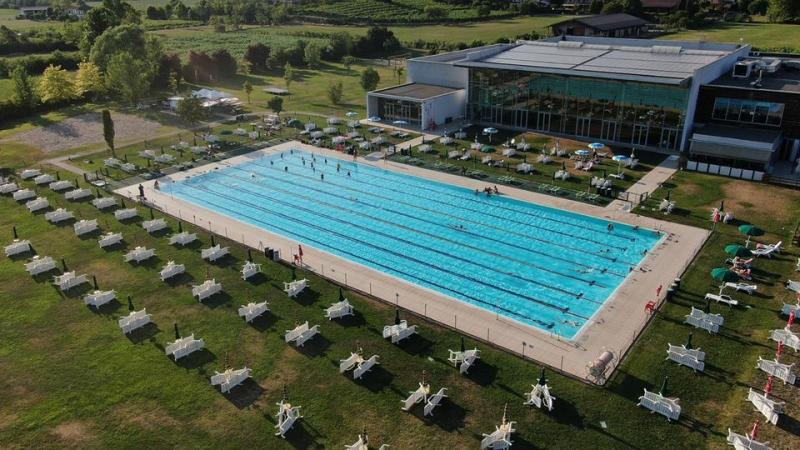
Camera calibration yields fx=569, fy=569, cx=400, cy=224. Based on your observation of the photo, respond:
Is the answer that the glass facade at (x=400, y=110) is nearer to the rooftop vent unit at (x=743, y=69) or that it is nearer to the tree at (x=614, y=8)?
the rooftop vent unit at (x=743, y=69)

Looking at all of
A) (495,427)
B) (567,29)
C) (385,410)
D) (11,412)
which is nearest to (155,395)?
(11,412)

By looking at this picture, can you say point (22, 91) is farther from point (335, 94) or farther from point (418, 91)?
point (418, 91)

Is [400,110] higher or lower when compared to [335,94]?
lower

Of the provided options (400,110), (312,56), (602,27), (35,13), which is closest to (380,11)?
(602,27)

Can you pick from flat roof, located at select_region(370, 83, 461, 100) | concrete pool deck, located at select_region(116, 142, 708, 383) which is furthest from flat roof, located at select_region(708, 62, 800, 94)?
flat roof, located at select_region(370, 83, 461, 100)

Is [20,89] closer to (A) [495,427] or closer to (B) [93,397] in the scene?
(B) [93,397]

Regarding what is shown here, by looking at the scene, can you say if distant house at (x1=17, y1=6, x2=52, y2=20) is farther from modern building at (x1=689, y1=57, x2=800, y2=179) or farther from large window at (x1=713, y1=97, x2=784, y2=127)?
large window at (x1=713, y1=97, x2=784, y2=127)
